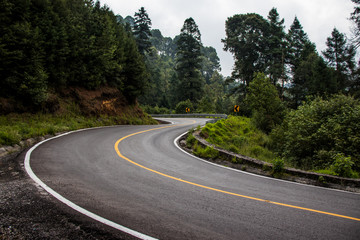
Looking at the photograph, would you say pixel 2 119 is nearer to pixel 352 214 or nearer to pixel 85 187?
pixel 85 187

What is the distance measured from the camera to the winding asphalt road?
12.0 feet

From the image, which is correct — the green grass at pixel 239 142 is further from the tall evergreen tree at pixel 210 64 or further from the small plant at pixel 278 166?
the tall evergreen tree at pixel 210 64

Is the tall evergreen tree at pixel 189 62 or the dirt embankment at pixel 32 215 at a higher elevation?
the tall evergreen tree at pixel 189 62

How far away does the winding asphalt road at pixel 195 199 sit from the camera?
12.0ft

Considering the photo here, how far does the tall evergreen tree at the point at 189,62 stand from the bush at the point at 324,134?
37.2 meters

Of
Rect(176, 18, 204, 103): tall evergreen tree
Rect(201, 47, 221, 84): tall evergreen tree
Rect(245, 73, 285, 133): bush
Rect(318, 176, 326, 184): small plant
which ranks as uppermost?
Rect(201, 47, 221, 84): tall evergreen tree

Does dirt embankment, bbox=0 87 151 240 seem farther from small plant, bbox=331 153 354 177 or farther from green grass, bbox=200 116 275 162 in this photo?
green grass, bbox=200 116 275 162

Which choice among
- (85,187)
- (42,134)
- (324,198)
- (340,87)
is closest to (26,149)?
(42,134)

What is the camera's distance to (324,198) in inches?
207

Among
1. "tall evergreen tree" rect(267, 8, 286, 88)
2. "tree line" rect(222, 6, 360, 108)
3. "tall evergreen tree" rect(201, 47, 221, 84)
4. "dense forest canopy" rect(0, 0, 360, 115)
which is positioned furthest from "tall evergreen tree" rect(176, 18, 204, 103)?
"tall evergreen tree" rect(201, 47, 221, 84)

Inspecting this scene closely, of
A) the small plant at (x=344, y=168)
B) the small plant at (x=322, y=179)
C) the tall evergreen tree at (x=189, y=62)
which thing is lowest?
the small plant at (x=322, y=179)

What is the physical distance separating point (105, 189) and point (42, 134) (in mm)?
8485

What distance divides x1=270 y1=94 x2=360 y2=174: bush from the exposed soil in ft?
29.1

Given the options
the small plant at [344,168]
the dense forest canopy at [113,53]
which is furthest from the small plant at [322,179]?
the dense forest canopy at [113,53]
